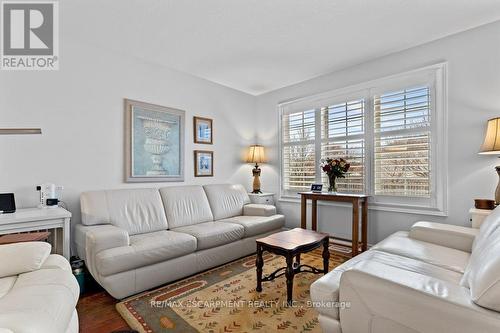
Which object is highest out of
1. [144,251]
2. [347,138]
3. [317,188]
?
[347,138]

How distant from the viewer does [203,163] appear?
3900 millimetres

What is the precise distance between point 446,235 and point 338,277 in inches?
49.3

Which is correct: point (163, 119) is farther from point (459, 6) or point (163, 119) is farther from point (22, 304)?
point (459, 6)

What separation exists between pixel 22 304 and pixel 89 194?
5.71 feet

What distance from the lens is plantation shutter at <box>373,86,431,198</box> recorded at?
9.44ft

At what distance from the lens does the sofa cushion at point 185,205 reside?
3111 millimetres

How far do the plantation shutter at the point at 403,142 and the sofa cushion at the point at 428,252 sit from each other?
0.97 m

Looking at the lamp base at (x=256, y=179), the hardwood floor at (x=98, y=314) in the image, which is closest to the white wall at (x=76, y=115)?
the hardwood floor at (x=98, y=314)

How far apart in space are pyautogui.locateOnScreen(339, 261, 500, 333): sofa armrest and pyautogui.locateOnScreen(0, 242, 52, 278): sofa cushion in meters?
1.75

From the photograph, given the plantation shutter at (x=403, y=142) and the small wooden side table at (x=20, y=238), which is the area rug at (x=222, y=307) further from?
the plantation shutter at (x=403, y=142)

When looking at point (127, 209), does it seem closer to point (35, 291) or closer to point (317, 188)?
point (35, 291)

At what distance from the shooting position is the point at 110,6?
2156 millimetres

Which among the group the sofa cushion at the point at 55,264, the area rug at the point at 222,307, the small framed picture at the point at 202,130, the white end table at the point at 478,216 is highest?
the small framed picture at the point at 202,130

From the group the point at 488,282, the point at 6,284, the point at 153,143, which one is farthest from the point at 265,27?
the point at 6,284
